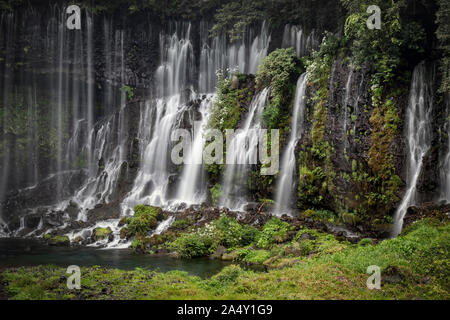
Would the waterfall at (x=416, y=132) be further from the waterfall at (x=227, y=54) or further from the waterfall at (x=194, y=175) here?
the waterfall at (x=227, y=54)

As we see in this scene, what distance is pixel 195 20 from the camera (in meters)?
34.0

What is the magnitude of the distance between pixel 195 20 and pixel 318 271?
29.4 metres

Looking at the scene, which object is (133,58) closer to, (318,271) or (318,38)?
(318,38)

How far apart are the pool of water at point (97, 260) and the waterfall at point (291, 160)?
6564 mm

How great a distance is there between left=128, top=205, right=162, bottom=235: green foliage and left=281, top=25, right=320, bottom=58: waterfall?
1547 centimetres

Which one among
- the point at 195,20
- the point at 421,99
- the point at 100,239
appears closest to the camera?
the point at 421,99

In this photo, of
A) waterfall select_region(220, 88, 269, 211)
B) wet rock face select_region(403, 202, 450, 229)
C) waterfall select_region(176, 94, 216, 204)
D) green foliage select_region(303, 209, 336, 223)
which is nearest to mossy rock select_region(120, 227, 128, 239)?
waterfall select_region(176, 94, 216, 204)

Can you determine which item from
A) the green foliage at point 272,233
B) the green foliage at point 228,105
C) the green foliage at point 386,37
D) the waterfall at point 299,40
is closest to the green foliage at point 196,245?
the green foliage at point 272,233

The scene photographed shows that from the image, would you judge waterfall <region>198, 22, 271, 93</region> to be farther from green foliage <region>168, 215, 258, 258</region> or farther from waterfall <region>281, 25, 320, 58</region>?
green foliage <region>168, 215, 258, 258</region>

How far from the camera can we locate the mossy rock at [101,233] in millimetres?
19469

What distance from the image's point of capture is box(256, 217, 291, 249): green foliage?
1541 centimetres

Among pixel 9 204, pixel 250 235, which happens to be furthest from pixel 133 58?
pixel 250 235

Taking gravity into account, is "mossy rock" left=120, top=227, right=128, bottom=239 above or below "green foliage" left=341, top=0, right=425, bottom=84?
below
